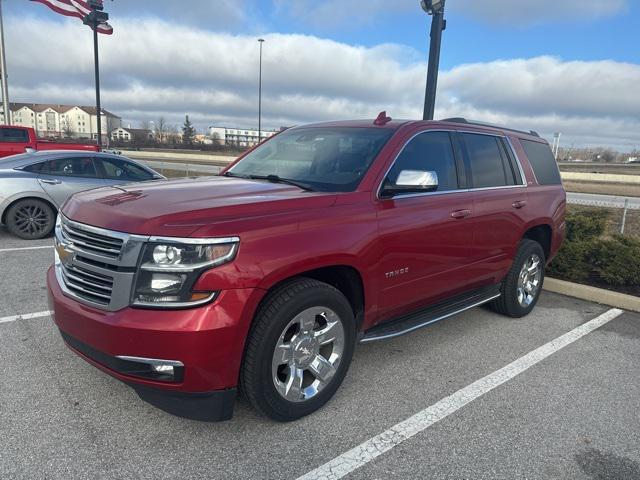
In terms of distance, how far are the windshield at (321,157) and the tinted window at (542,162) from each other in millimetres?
2208

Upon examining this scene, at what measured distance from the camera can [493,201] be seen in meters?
4.35

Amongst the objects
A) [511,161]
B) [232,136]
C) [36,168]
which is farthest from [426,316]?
[232,136]

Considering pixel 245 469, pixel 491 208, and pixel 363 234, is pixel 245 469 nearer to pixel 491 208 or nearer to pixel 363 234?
pixel 363 234

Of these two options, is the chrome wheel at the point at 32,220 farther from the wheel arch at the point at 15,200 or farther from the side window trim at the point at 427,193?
the side window trim at the point at 427,193

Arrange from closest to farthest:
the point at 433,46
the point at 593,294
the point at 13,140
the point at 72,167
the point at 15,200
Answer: the point at 593,294 < the point at 433,46 < the point at 15,200 < the point at 72,167 < the point at 13,140

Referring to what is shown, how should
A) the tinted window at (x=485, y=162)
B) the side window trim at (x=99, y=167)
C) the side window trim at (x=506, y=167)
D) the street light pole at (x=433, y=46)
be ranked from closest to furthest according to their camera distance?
1. the tinted window at (x=485, y=162)
2. the side window trim at (x=506, y=167)
3. the street light pole at (x=433, y=46)
4. the side window trim at (x=99, y=167)

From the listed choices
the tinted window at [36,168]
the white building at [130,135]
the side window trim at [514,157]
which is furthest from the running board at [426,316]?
the white building at [130,135]

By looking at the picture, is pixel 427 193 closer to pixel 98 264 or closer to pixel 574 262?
pixel 98 264

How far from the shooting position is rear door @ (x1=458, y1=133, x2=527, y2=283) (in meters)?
4.24

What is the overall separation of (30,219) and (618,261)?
8.70 meters

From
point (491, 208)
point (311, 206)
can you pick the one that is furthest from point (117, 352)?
point (491, 208)

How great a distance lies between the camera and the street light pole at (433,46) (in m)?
7.09

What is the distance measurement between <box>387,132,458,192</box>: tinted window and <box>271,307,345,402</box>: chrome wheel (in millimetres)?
1161

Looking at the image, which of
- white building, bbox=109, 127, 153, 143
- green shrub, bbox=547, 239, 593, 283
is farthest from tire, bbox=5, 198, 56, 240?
white building, bbox=109, 127, 153, 143
